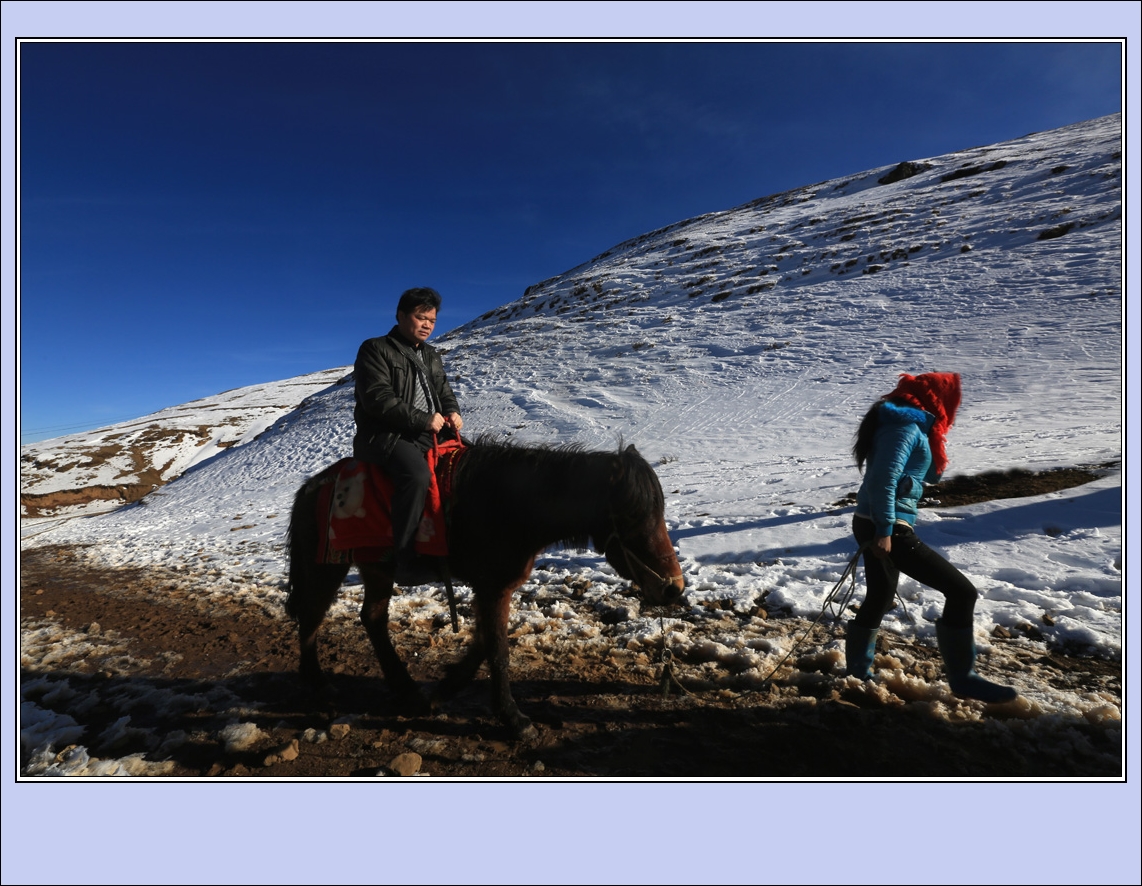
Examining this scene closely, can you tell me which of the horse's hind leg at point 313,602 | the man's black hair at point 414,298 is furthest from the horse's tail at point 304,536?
the man's black hair at point 414,298

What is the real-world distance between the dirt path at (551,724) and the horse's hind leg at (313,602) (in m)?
0.22

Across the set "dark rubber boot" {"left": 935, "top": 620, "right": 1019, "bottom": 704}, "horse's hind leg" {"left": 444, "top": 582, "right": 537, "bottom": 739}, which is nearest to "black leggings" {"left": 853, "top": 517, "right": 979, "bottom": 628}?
"dark rubber boot" {"left": 935, "top": 620, "right": 1019, "bottom": 704}

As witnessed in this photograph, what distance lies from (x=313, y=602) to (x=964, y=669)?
4556 millimetres

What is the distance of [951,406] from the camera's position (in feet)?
10.6

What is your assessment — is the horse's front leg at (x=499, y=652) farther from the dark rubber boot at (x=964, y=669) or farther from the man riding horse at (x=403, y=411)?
the dark rubber boot at (x=964, y=669)

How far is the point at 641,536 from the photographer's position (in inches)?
119

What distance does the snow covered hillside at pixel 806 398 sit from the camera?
17.5ft

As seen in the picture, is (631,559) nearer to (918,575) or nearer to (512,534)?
(512,534)

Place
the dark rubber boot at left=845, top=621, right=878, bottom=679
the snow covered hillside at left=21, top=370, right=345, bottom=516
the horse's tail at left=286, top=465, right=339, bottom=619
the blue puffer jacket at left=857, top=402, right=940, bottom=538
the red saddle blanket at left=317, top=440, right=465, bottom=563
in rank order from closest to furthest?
the blue puffer jacket at left=857, top=402, right=940, bottom=538 < the red saddle blanket at left=317, top=440, right=465, bottom=563 < the dark rubber boot at left=845, top=621, right=878, bottom=679 < the horse's tail at left=286, top=465, right=339, bottom=619 < the snow covered hillside at left=21, top=370, right=345, bottom=516

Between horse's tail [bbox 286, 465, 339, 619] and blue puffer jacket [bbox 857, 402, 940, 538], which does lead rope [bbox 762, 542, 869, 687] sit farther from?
horse's tail [bbox 286, 465, 339, 619]

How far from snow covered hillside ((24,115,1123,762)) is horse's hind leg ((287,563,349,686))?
1977mm

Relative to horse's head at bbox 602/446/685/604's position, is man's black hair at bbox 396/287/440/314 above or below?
above

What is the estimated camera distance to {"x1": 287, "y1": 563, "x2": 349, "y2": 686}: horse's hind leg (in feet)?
12.2

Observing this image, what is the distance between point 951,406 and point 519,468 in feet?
9.61
